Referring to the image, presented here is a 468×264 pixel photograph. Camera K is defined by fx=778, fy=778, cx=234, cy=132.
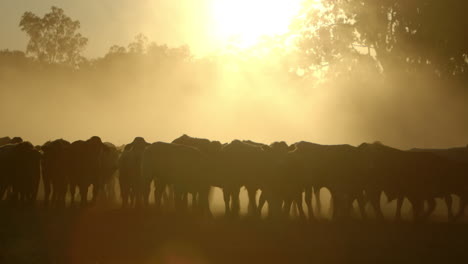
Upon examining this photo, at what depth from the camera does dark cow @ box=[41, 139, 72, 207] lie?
23047 millimetres

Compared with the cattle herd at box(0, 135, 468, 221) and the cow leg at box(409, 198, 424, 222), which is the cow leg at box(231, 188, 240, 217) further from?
the cow leg at box(409, 198, 424, 222)

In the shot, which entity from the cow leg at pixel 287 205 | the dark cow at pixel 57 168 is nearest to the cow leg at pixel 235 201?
the cow leg at pixel 287 205

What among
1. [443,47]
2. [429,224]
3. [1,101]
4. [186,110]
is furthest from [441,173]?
[1,101]

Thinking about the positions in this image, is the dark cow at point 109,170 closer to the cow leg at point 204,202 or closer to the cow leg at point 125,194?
the cow leg at point 125,194

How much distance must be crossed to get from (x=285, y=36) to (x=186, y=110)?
133ft

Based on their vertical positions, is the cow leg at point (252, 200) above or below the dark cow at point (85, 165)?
below

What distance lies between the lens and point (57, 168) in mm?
23141

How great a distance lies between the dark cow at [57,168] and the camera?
23.0 metres

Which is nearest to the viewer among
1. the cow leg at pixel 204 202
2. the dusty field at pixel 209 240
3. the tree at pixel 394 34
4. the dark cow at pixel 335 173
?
the dusty field at pixel 209 240

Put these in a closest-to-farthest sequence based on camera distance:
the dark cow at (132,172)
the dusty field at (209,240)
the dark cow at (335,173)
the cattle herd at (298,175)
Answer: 1. the dusty field at (209,240)
2. the cattle herd at (298,175)
3. the dark cow at (335,173)
4. the dark cow at (132,172)

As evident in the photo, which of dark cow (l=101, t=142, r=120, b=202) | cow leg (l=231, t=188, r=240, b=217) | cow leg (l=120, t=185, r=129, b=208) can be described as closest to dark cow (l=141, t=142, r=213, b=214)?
cow leg (l=231, t=188, r=240, b=217)

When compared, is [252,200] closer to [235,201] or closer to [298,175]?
[235,201]

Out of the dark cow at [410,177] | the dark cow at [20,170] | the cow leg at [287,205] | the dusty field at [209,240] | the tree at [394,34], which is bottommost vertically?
the dusty field at [209,240]

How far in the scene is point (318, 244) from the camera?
1575cm
